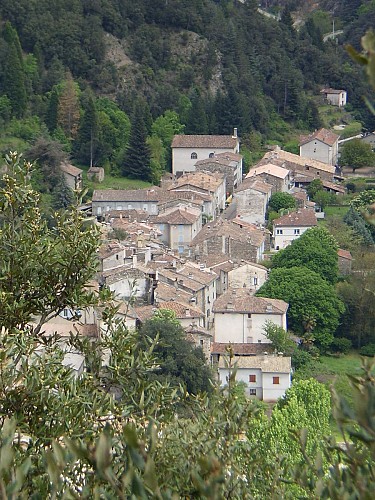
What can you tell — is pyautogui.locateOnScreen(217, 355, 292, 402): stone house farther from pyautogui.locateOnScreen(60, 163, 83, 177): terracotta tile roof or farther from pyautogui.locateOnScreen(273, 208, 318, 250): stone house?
pyautogui.locateOnScreen(60, 163, 83, 177): terracotta tile roof

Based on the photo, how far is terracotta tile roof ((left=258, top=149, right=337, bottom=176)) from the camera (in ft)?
143

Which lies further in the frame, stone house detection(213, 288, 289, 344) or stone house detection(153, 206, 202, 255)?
stone house detection(153, 206, 202, 255)

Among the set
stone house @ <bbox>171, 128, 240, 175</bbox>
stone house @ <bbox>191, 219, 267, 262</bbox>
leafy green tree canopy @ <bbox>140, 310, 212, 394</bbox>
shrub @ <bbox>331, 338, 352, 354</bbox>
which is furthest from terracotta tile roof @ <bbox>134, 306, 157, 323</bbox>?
stone house @ <bbox>171, 128, 240, 175</bbox>

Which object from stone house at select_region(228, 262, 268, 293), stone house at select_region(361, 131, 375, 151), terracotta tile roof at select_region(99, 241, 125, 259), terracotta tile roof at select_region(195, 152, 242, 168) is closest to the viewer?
terracotta tile roof at select_region(99, 241, 125, 259)

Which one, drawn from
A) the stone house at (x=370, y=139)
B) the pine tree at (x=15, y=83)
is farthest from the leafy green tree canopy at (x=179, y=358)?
the stone house at (x=370, y=139)

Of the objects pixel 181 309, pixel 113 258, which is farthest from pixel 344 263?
pixel 181 309

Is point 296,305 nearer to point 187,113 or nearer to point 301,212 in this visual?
point 301,212

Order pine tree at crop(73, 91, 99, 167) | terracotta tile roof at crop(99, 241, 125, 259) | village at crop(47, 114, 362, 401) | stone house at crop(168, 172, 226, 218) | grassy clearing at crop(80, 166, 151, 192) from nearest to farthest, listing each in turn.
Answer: village at crop(47, 114, 362, 401) → terracotta tile roof at crop(99, 241, 125, 259) → stone house at crop(168, 172, 226, 218) → grassy clearing at crop(80, 166, 151, 192) → pine tree at crop(73, 91, 99, 167)

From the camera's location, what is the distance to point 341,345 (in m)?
28.6

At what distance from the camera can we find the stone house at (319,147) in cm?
4688

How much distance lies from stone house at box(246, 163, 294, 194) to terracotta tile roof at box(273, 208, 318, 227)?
4171 millimetres

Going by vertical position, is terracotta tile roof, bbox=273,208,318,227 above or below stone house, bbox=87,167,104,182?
below

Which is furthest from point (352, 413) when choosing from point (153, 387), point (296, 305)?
point (296, 305)

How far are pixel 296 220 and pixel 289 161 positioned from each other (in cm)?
932
